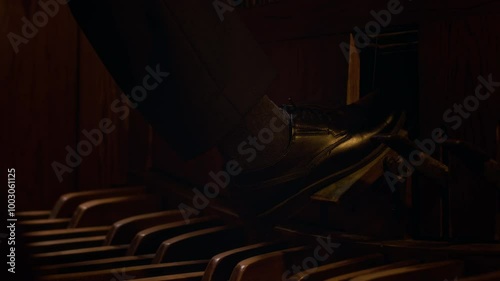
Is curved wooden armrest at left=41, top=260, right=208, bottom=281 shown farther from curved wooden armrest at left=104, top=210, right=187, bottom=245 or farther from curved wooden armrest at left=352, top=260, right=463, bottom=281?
curved wooden armrest at left=352, top=260, right=463, bottom=281

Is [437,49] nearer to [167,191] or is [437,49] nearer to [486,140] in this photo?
[486,140]

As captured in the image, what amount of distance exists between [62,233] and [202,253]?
39 centimetres

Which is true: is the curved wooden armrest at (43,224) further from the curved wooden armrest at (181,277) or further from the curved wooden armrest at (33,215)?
the curved wooden armrest at (181,277)

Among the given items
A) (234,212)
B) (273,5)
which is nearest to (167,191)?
(234,212)

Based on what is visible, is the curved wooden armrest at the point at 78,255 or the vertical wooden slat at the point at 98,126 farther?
the vertical wooden slat at the point at 98,126

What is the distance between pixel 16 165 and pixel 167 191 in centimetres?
52

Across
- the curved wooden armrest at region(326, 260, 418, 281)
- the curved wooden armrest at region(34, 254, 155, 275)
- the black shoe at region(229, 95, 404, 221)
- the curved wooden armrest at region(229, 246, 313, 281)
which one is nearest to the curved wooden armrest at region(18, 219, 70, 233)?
the curved wooden armrest at region(34, 254, 155, 275)

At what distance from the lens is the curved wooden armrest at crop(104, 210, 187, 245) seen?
1334mm

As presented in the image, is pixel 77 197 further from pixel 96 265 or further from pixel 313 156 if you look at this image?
pixel 313 156

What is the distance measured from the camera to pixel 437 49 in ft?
3.93

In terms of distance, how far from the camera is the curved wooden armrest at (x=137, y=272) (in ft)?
3.36

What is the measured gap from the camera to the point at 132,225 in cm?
137

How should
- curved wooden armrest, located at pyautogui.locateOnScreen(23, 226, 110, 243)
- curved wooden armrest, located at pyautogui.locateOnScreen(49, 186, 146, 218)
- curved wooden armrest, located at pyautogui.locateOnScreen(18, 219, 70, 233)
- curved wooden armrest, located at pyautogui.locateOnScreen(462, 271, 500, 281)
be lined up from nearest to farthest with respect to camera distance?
curved wooden armrest, located at pyautogui.locateOnScreen(462, 271, 500, 281) → curved wooden armrest, located at pyautogui.locateOnScreen(23, 226, 110, 243) → curved wooden armrest, located at pyautogui.locateOnScreen(18, 219, 70, 233) → curved wooden armrest, located at pyautogui.locateOnScreen(49, 186, 146, 218)

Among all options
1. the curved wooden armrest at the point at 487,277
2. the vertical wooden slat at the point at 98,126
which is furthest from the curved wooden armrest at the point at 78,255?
the curved wooden armrest at the point at 487,277
